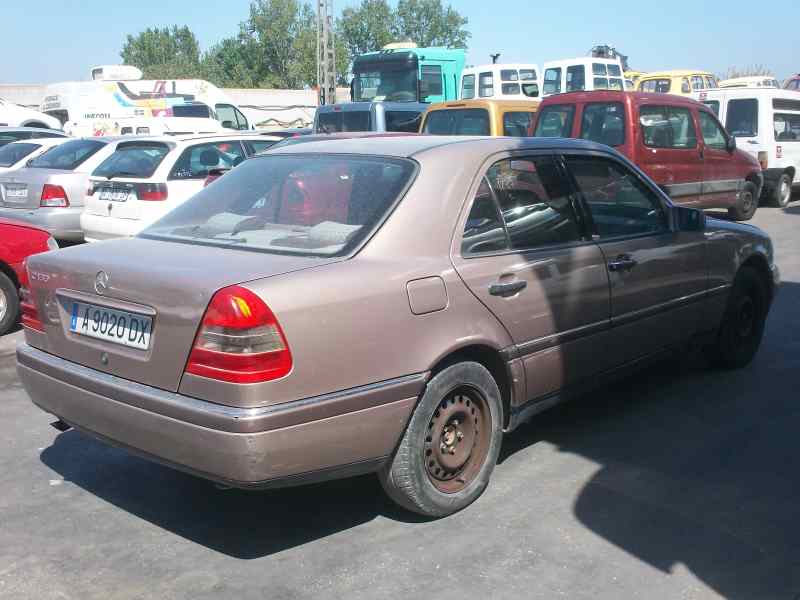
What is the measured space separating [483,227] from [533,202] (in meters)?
0.47

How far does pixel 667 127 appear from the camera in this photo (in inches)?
475

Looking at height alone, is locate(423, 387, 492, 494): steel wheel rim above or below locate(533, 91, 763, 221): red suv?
below

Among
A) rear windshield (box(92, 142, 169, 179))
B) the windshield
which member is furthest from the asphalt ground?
the windshield

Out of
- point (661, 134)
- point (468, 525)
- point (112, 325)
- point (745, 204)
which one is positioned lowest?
point (468, 525)

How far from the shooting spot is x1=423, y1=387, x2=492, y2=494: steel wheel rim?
3900 mm

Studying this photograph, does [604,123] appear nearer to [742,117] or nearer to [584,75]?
[742,117]

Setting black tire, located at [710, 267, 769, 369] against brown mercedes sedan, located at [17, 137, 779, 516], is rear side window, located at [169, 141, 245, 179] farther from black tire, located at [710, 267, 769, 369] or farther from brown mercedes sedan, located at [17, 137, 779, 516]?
black tire, located at [710, 267, 769, 369]

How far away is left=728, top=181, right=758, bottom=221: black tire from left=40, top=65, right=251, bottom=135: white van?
570 inches

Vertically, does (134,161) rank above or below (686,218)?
above

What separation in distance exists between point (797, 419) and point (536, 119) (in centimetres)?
768

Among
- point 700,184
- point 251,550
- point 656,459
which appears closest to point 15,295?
point 251,550

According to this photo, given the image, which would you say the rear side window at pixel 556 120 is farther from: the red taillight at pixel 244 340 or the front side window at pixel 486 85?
the front side window at pixel 486 85

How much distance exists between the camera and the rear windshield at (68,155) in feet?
39.1

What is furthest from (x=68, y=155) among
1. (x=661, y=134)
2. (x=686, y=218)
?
(x=686, y=218)
